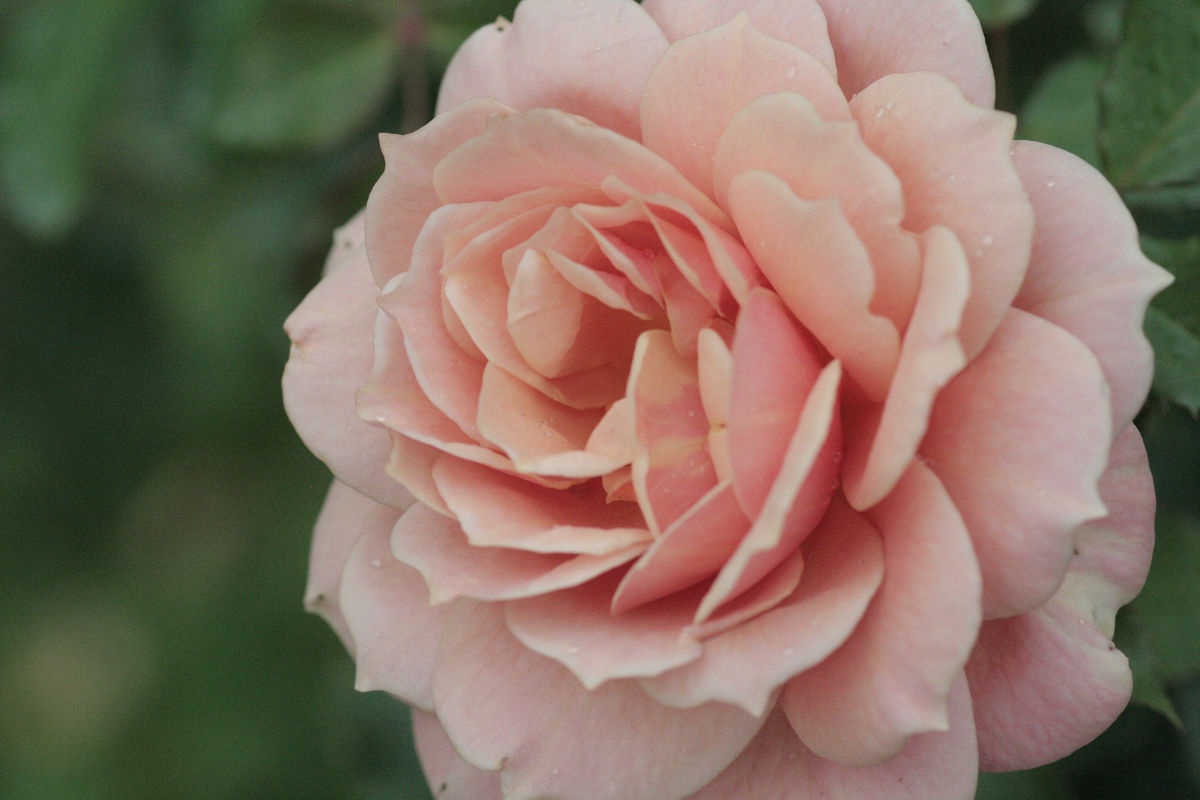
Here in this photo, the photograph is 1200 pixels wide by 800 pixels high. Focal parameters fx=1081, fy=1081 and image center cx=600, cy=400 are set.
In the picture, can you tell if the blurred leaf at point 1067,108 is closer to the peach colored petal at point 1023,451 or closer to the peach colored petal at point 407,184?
the peach colored petal at point 1023,451

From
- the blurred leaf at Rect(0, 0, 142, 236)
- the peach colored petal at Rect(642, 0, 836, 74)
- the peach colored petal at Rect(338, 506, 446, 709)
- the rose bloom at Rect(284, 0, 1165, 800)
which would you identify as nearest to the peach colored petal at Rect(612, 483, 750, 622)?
the rose bloom at Rect(284, 0, 1165, 800)

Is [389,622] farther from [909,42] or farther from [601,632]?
[909,42]

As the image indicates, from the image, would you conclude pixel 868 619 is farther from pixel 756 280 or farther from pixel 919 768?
pixel 756 280

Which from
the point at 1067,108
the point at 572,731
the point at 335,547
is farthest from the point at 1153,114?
the point at 335,547

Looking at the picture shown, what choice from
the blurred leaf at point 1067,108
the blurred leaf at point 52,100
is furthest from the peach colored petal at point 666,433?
the blurred leaf at point 52,100

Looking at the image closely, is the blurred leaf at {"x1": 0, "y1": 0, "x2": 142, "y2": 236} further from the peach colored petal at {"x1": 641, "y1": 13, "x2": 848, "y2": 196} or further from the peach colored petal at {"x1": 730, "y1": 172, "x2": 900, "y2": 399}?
the peach colored petal at {"x1": 730, "y1": 172, "x2": 900, "y2": 399}

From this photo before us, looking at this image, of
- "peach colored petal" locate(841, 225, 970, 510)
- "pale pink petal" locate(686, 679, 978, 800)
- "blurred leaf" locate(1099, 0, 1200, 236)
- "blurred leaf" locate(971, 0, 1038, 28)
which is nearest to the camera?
"peach colored petal" locate(841, 225, 970, 510)
